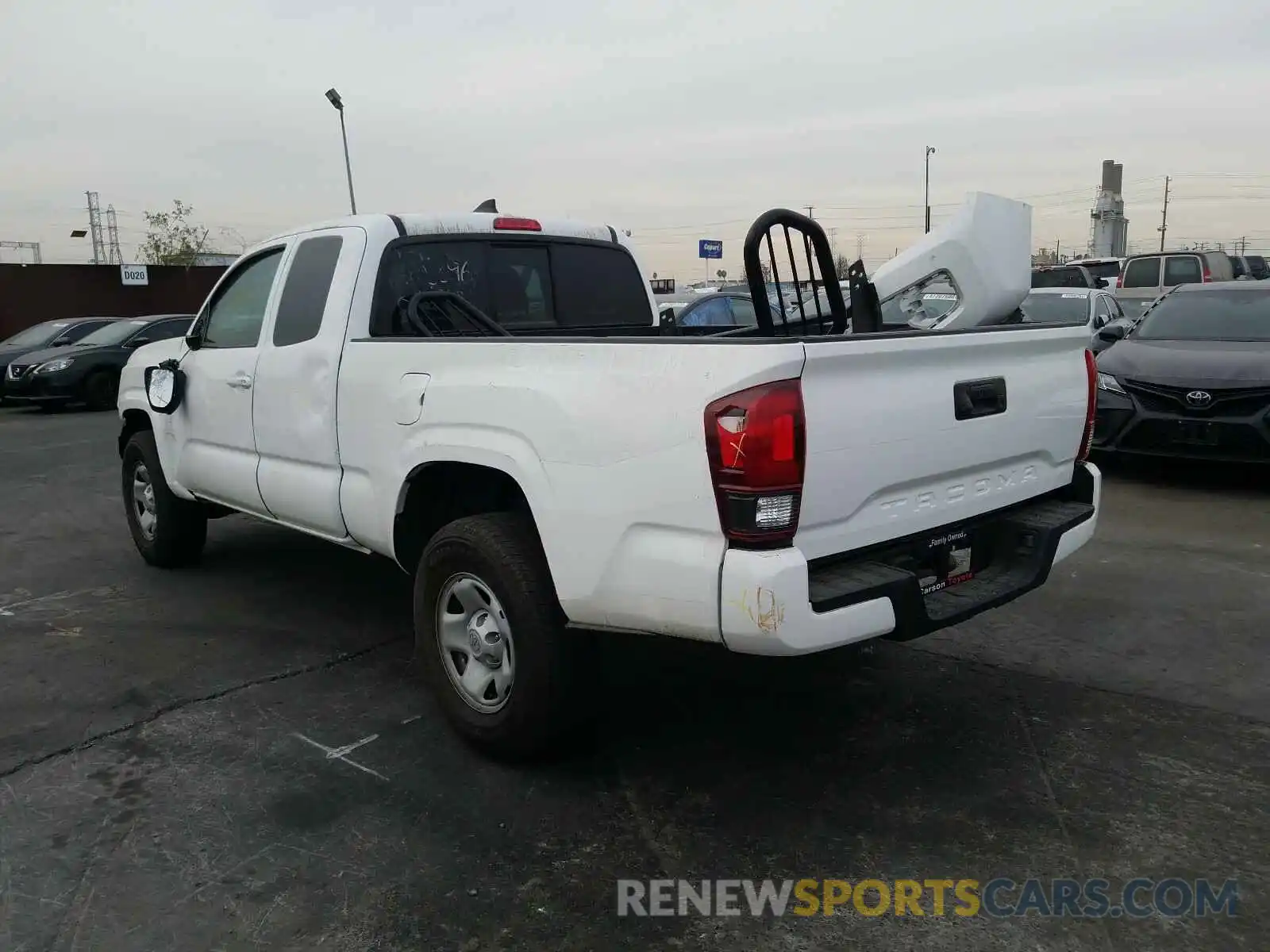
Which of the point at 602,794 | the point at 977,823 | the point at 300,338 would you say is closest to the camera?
the point at 977,823

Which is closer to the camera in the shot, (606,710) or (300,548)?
(606,710)

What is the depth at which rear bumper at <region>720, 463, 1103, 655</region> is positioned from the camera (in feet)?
9.11

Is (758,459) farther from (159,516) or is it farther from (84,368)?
(84,368)

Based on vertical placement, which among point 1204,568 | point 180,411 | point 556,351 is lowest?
point 1204,568

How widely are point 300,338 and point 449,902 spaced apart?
2.74 meters

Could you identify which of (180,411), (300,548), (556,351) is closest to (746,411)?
(556,351)

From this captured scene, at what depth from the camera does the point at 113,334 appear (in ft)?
56.5

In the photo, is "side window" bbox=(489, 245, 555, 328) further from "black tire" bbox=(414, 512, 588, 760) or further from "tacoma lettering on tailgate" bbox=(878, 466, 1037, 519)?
"tacoma lettering on tailgate" bbox=(878, 466, 1037, 519)

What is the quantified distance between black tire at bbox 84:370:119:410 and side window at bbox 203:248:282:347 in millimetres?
12135

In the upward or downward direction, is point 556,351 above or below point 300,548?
above

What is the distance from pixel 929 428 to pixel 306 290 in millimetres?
2937

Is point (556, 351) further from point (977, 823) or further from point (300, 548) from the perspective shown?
point (300, 548)

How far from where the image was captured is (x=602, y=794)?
11.2 ft

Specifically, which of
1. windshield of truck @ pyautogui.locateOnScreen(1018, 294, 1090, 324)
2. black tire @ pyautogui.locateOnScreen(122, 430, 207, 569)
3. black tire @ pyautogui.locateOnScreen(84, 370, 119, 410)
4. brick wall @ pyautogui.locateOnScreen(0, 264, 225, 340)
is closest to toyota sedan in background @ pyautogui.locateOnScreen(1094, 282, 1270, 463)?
windshield of truck @ pyautogui.locateOnScreen(1018, 294, 1090, 324)
